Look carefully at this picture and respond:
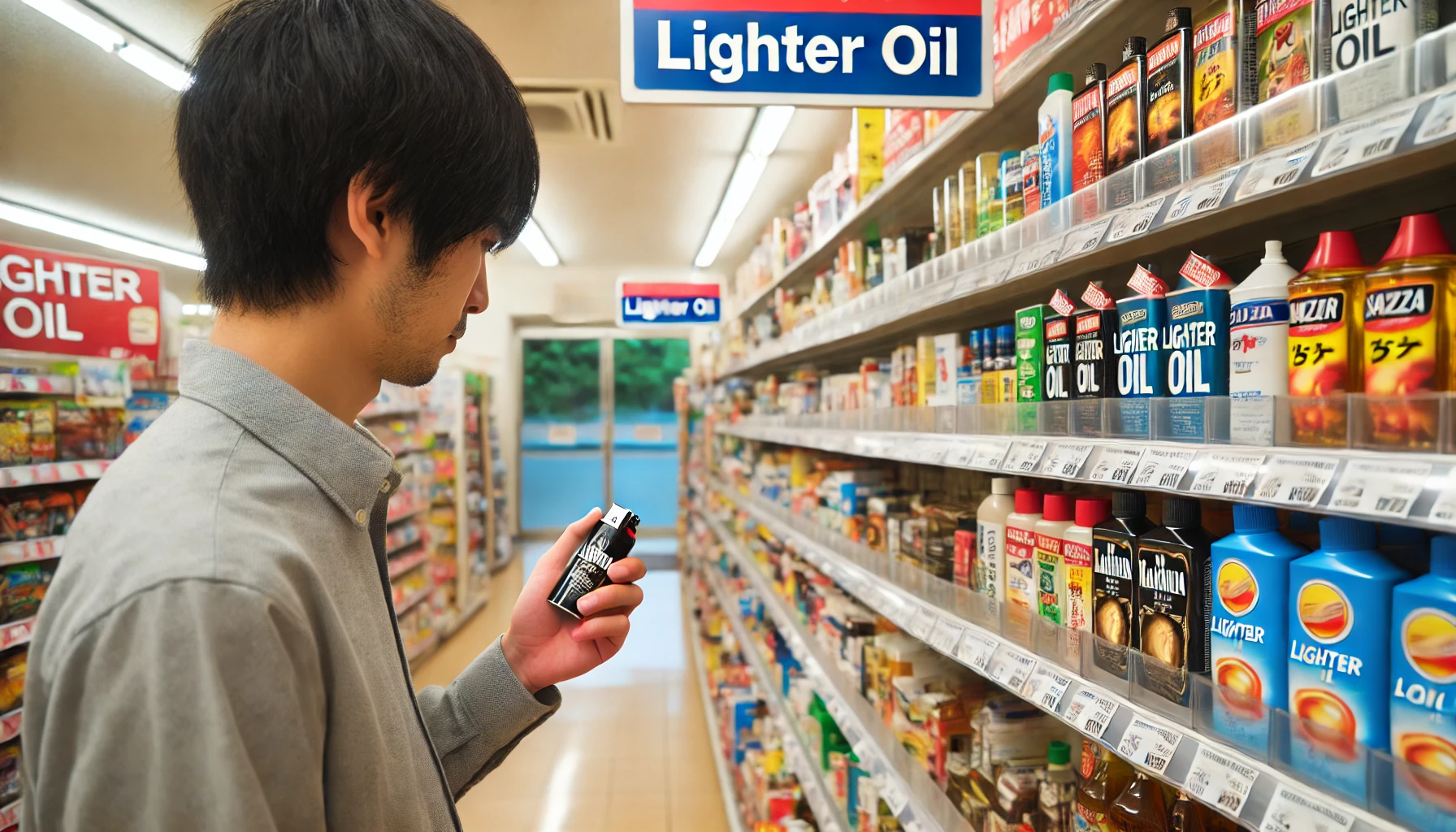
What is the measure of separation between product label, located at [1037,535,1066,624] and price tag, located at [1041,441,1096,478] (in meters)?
0.18

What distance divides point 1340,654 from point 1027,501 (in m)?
0.71

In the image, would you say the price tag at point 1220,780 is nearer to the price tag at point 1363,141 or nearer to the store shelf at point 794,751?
the price tag at point 1363,141

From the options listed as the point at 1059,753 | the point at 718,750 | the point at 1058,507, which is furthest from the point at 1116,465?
the point at 718,750

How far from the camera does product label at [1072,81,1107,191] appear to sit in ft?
4.46

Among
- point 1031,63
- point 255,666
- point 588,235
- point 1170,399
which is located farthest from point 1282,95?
point 588,235

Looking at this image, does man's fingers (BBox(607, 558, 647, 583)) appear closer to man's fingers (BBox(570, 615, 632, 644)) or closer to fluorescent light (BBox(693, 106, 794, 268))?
man's fingers (BBox(570, 615, 632, 644))

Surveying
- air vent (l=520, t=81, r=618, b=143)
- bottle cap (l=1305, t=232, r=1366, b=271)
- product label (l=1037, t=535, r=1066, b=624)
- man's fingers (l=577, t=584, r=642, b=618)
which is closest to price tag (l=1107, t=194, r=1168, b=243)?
bottle cap (l=1305, t=232, r=1366, b=271)

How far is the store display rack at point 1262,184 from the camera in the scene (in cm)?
80

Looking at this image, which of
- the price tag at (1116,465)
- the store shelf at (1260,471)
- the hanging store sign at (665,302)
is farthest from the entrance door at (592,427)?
the price tag at (1116,465)

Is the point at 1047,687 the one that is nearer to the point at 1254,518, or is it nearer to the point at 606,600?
the point at 1254,518

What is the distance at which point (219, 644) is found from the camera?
66 cm

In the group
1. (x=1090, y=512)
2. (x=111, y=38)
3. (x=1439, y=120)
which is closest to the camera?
(x=1439, y=120)

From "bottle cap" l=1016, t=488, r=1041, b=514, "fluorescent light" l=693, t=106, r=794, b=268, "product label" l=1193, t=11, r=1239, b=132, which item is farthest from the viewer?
"fluorescent light" l=693, t=106, r=794, b=268

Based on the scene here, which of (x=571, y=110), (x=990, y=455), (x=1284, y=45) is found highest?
(x=571, y=110)
